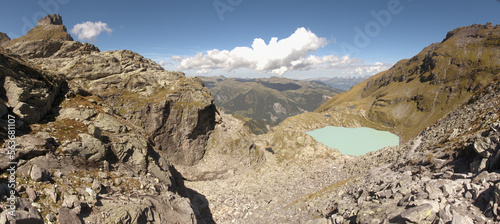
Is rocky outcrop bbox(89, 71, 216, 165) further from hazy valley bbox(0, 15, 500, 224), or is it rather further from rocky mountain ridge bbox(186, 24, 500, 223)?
rocky mountain ridge bbox(186, 24, 500, 223)

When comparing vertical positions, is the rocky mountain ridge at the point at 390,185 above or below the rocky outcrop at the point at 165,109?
below

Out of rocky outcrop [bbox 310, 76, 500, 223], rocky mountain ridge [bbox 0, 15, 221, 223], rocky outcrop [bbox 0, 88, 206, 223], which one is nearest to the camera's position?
rocky outcrop [bbox 310, 76, 500, 223]

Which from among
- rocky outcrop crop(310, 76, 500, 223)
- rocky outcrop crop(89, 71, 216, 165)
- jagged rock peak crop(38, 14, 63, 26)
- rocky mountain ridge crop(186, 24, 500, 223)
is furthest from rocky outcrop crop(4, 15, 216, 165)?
jagged rock peak crop(38, 14, 63, 26)

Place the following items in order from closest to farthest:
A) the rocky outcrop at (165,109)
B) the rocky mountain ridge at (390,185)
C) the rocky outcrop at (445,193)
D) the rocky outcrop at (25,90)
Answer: the rocky outcrop at (445,193) → the rocky mountain ridge at (390,185) → the rocky outcrop at (25,90) → the rocky outcrop at (165,109)

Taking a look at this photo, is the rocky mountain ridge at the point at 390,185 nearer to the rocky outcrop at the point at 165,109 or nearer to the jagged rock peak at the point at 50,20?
the rocky outcrop at the point at 165,109

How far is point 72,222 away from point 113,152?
9602 mm

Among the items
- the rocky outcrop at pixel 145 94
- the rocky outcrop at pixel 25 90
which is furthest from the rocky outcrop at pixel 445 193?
the rocky outcrop at pixel 145 94

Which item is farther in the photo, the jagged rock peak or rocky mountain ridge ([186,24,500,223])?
the jagged rock peak

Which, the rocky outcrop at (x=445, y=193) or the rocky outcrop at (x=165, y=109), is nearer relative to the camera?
the rocky outcrop at (x=445, y=193)

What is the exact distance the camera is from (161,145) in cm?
4925

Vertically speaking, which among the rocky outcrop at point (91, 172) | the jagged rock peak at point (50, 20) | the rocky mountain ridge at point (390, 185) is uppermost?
the jagged rock peak at point (50, 20)

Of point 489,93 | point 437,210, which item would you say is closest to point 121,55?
point 437,210

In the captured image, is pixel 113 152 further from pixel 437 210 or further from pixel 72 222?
pixel 437 210

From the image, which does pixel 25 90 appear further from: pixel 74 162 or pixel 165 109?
pixel 165 109
